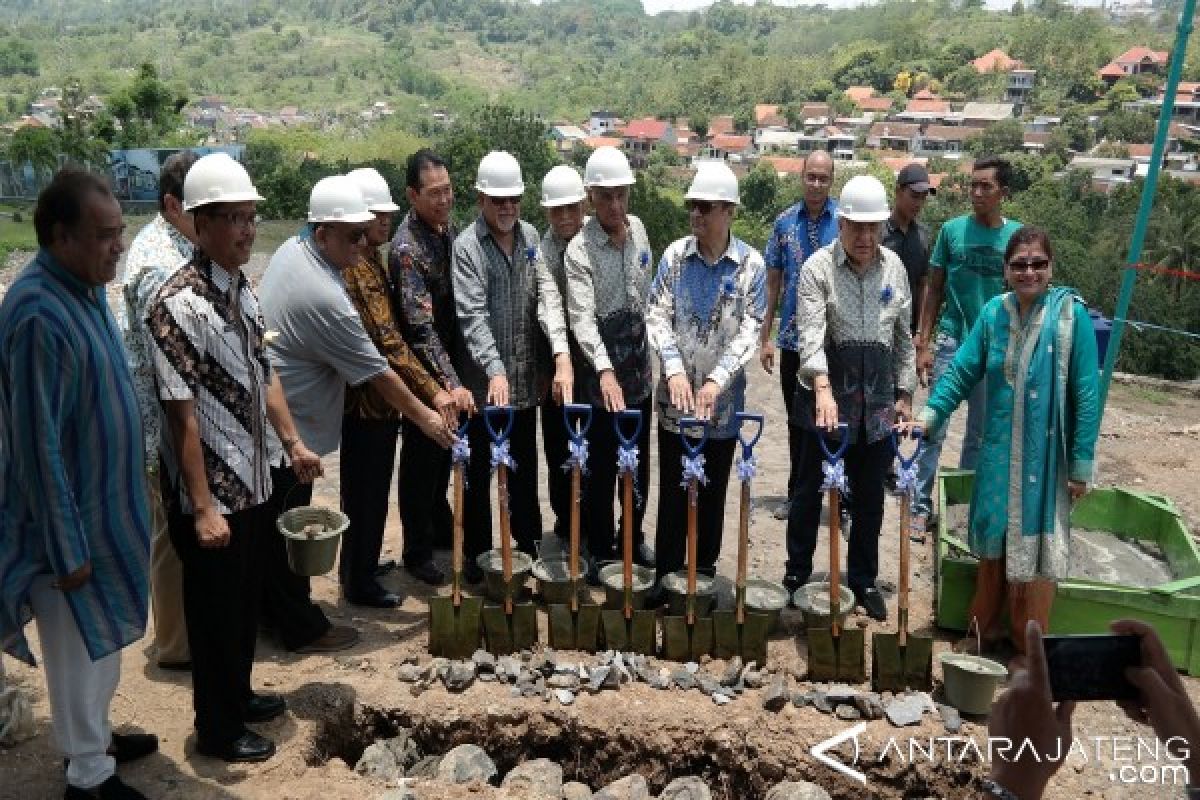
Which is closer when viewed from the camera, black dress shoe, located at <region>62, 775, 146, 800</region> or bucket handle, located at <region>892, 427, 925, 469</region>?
black dress shoe, located at <region>62, 775, 146, 800</region>

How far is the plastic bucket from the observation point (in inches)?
151

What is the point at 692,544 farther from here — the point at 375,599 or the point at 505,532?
the point at 375,599

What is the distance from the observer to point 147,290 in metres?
3.53

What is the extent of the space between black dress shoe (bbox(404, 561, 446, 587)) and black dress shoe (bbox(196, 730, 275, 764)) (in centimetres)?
151

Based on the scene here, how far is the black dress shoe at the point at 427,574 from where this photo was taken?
500 cm

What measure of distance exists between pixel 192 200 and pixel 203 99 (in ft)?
447

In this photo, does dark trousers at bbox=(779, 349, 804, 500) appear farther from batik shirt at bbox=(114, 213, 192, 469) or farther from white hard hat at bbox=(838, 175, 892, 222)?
batik shirt at bbox=(114, 213, 192, 469)

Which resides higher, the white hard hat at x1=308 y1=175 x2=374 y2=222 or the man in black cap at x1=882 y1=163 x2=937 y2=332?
the white hard hat at x1=308 y1=175 x2=374 y2=222

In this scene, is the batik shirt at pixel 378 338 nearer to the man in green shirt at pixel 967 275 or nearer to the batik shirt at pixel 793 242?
the batik shirt at pixel 793 242

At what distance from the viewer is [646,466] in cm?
503

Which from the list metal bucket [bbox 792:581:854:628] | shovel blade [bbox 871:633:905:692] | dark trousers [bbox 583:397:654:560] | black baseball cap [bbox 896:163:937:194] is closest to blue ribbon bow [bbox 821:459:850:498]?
metal bucket [bbox 792:581:854:628]

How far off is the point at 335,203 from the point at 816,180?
273 cm

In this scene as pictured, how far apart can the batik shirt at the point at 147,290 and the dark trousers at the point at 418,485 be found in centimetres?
135

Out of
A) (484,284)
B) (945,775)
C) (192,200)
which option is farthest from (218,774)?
(945,775)
